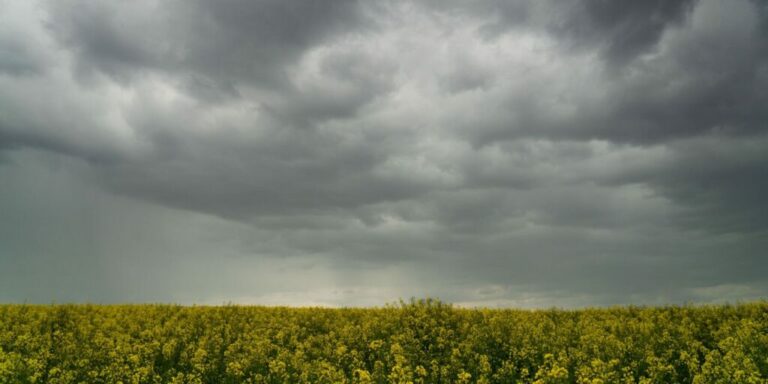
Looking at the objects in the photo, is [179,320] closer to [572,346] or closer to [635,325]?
[572,346]

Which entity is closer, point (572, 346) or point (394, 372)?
point (394, 372)

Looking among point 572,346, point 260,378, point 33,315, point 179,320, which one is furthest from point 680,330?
point 33,315

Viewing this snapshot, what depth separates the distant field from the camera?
1803 cm

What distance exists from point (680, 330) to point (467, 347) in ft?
33.4

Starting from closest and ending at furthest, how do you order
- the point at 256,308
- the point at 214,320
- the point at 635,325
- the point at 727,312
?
the point at 635,325 < the point at 727,312 < the point at 214,320 < the point at 256,308

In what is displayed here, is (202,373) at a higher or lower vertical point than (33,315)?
lower

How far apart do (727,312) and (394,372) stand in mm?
23162

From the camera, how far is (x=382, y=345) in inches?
968

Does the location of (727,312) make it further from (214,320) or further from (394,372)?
(214,320)

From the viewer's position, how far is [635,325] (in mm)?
26078

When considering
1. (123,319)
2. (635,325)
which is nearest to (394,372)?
(635,325)

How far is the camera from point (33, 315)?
3111 centimetres

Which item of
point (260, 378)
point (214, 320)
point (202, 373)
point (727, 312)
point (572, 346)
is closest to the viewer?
point (260, 378)

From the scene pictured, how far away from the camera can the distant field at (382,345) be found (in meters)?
18.0
